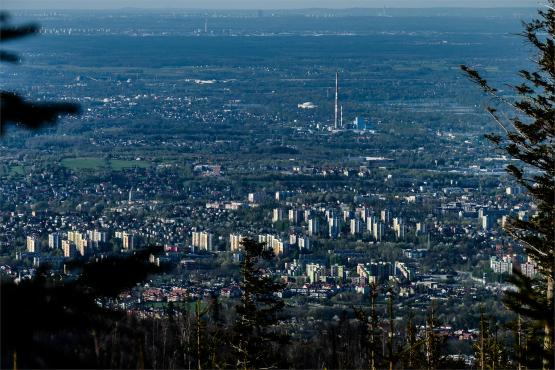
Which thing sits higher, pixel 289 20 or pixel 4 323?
pixel 4 323

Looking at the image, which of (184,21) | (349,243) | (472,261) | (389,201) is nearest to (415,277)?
(472,261)

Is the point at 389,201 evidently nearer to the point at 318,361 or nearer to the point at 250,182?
the point at 250,182

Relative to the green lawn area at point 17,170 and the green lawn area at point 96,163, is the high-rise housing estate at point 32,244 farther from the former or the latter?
the green lawn area at point 96,163

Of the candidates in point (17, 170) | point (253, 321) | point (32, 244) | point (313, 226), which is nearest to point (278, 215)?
point (313, 226)

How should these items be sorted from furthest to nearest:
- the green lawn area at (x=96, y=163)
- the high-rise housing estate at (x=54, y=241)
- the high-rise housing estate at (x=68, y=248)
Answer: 1. the green lawn area at (x=96, y=163)
2. the high-rise housing estate at (x=54, y=241)
3. the high-rise housing estate at (x=68, y=248)

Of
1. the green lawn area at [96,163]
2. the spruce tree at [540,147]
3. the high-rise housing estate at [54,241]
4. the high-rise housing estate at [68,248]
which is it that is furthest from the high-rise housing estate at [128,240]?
the spruce tree at [540,147]

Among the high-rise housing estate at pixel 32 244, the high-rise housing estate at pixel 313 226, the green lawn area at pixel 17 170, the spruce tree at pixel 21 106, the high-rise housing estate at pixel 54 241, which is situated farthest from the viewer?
the green lawn area at pixel 17 170

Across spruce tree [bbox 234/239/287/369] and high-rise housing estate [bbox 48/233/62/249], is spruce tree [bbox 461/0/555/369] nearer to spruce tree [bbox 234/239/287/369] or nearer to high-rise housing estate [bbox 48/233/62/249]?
spruce tree [bbox 234/239/287/369]

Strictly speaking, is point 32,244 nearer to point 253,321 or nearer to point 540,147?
point 253,321
